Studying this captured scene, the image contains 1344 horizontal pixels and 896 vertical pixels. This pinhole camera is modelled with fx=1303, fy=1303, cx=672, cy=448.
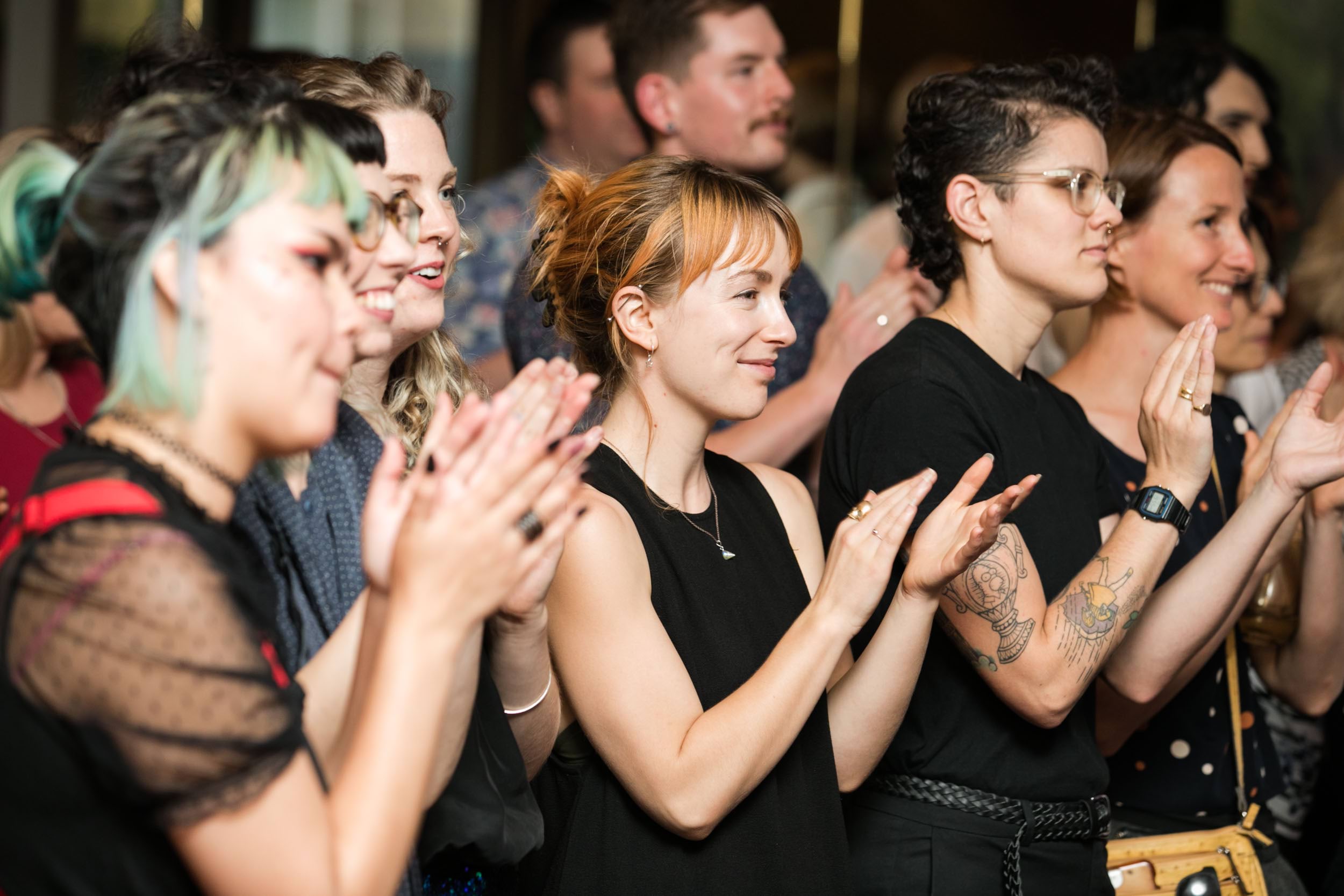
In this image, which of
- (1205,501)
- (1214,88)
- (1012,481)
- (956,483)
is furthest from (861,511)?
(1214,88)

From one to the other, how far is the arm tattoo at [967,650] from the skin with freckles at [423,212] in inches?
32.6

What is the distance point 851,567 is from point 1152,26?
13.7ft

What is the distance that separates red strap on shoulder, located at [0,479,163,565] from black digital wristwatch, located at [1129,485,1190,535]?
136 cm

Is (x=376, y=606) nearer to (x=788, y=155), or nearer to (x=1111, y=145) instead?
(x=1111, y=145)

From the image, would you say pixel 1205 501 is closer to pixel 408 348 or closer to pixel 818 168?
pixel 408 348

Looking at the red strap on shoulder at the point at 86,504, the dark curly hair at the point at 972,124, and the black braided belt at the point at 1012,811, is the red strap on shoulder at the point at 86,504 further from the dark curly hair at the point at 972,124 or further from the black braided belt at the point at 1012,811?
the dark curly hair at the point at 972,124

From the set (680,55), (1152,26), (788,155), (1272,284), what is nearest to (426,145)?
(680,55)

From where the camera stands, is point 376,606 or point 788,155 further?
point 788,155

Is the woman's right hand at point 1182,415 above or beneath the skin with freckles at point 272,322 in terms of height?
beneath

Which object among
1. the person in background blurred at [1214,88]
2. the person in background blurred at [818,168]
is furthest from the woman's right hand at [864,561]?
the person in background blurred at [818,168]

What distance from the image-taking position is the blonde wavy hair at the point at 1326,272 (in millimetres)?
3289

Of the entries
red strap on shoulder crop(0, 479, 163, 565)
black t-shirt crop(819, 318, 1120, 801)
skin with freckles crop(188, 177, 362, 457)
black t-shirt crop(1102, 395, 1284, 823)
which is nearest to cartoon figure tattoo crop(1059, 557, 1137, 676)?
black t-shirt crop(819, 318, 1120, 801)

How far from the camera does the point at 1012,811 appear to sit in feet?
6.08

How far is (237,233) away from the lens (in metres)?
1.08
